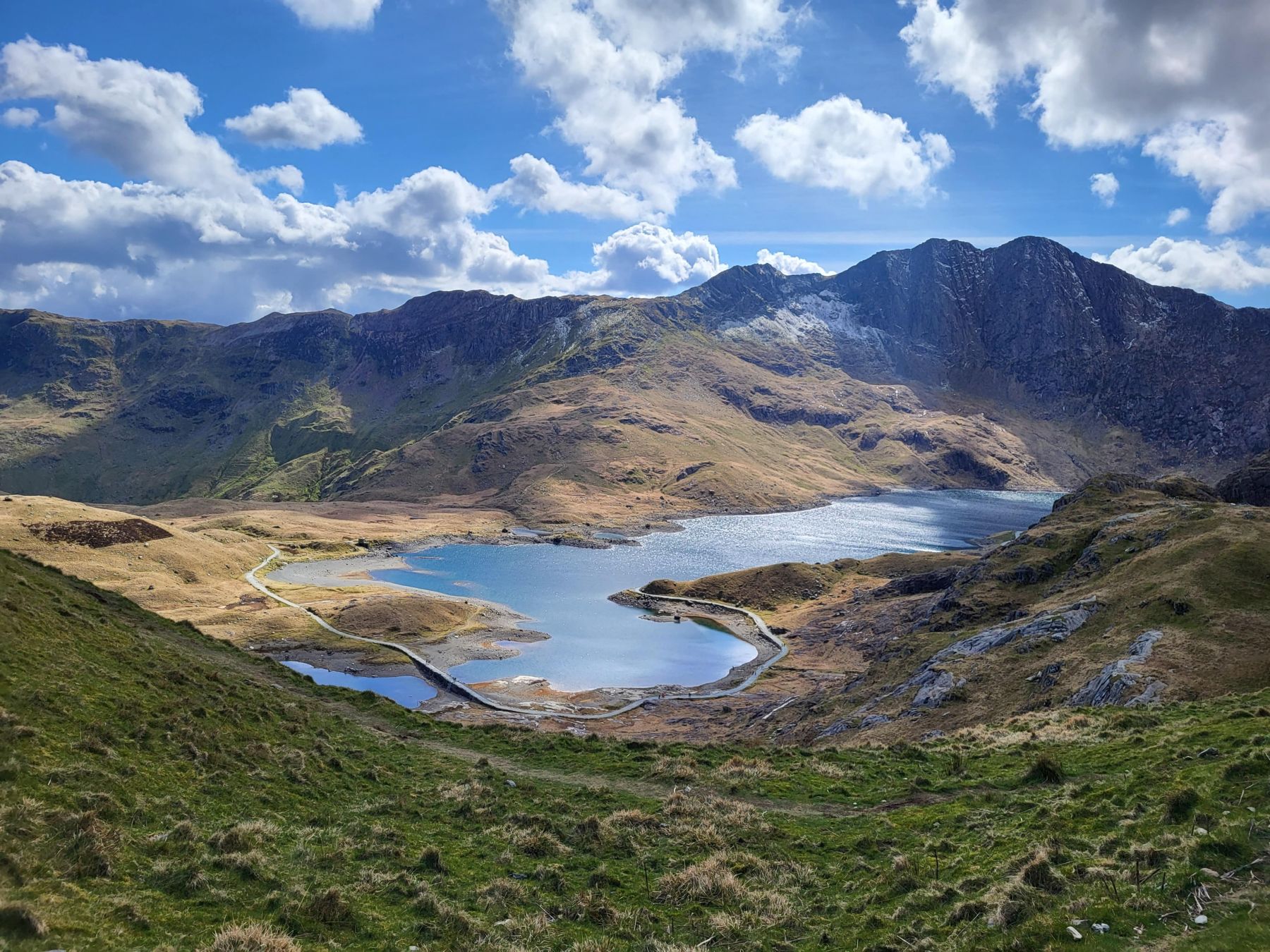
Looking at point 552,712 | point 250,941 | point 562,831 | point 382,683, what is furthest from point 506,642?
point 250,941

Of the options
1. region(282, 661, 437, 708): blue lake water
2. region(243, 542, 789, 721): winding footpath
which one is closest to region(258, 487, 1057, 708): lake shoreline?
region(243, 542, 789, 721): winding footpath

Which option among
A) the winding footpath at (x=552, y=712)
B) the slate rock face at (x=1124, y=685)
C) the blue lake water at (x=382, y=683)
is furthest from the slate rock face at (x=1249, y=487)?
the blue lake water at (x=382, y=683)

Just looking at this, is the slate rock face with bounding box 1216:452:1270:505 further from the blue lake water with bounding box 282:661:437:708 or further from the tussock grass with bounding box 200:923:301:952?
the tussock grass with bounding box 200:923:301:952

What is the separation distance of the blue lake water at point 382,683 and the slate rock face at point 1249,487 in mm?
122508

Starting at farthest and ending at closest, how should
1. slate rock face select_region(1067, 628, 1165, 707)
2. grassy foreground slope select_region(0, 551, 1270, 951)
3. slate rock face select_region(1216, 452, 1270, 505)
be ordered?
slate rock face select_region(1216, 452, 1270, 505) < slate rock face select_region(1067, 628, 1165, 707) < grassy foreground slope select_region(0, 551, 1270, 951)

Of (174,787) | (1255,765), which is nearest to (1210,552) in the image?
(1255,765)

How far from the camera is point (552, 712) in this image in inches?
3095

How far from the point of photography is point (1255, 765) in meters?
18.5

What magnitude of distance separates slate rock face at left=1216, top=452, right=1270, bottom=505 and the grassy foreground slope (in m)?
106

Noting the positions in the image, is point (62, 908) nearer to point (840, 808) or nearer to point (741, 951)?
point (741, 951)

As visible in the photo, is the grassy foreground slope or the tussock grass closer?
the tussock grass

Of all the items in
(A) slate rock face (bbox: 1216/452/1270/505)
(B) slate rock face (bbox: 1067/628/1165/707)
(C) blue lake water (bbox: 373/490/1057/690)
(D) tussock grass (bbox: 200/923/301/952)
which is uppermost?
(A) slate rock face (bbox: 1216/452/1270/505)

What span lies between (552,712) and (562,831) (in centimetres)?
5709

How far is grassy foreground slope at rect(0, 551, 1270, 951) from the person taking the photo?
14156 mm
